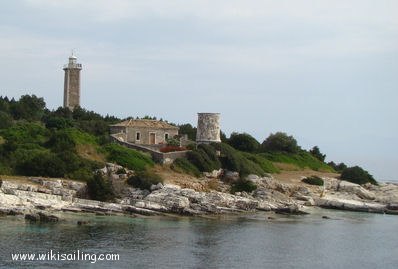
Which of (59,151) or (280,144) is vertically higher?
(280,144)

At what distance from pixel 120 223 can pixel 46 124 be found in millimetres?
27325

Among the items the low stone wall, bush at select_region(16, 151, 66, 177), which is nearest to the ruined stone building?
the low stone wall

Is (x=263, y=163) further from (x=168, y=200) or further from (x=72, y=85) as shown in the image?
(x=72, y=85)

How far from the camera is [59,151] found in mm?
48375

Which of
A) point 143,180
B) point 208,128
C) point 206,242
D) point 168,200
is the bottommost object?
point 206,242

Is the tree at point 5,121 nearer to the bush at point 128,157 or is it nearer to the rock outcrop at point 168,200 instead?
the bush at point 128,157

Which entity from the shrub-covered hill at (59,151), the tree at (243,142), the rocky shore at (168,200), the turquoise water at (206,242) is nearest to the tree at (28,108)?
the shrub-covered hill at (59,151)

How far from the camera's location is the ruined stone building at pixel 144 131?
60.8 metres

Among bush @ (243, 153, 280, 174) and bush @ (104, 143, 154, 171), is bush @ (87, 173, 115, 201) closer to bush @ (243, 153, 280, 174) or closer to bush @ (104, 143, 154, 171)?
bush @ (104, 143, 154, 171)

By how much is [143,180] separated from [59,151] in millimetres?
7688

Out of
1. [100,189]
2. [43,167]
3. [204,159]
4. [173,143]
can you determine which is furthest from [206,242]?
[173,143]

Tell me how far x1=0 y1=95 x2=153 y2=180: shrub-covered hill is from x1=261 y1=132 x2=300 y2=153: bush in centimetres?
1918

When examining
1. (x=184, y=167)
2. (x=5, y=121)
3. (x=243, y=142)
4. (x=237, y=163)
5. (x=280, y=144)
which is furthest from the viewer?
(x=280, y=144)

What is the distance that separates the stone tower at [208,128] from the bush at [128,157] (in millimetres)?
8364
